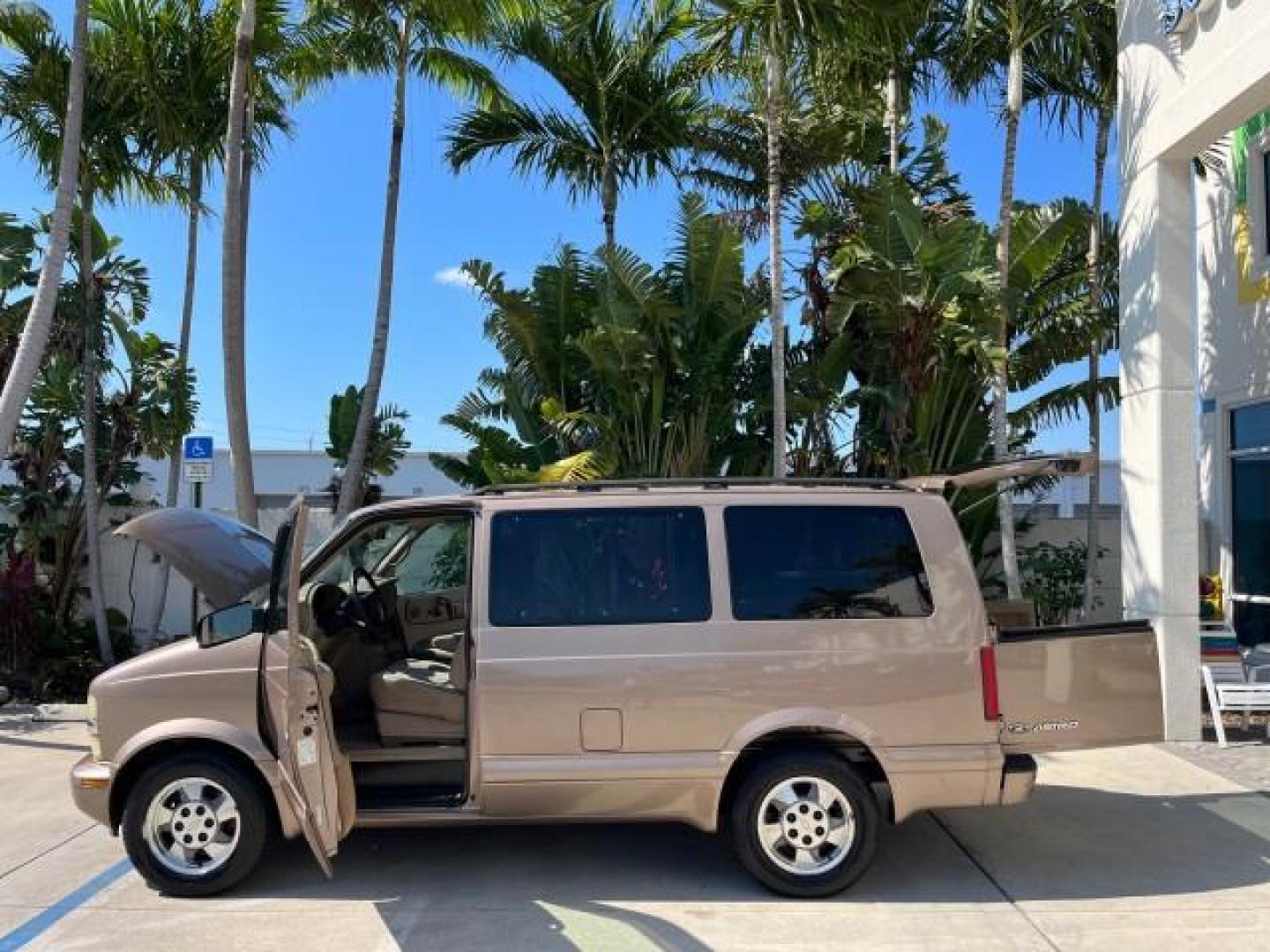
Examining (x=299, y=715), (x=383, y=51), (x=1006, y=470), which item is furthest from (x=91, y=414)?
(x=1006, y=470)

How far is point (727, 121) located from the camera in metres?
13.3

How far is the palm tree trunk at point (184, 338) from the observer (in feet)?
42.2

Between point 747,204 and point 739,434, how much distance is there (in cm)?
326

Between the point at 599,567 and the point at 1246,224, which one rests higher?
the point at 1246,224

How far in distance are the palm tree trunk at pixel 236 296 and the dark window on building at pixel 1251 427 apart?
1039cm

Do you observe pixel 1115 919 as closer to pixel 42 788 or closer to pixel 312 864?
pixel 312 864

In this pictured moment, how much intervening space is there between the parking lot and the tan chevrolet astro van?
332mm

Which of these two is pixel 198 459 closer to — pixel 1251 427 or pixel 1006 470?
pixel 1006 470

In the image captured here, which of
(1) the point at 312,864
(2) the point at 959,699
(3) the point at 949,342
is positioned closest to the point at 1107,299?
(3) the point at 949,342

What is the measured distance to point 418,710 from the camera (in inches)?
227

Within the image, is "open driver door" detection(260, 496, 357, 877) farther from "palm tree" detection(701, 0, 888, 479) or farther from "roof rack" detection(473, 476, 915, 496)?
"palm tree" detection(701, 0, 888, 479)

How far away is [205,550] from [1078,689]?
4.53 m

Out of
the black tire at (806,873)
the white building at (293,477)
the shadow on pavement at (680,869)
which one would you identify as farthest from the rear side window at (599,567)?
the white building at (293,477)

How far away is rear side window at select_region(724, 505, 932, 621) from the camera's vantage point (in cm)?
536
